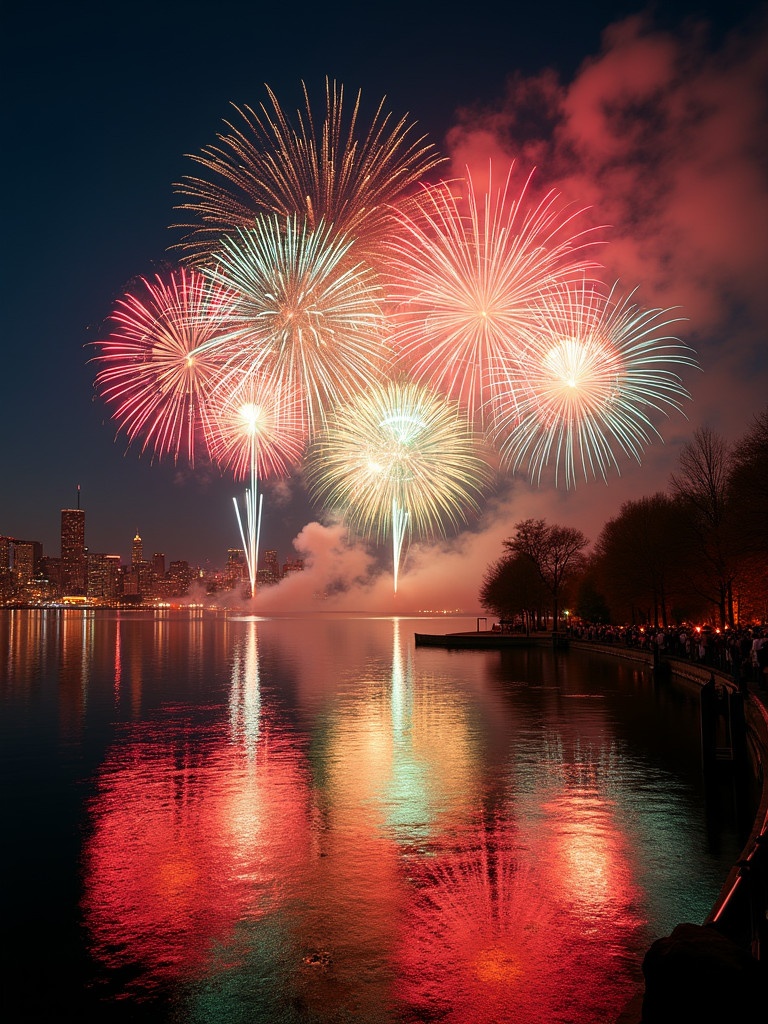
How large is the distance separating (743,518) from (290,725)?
27.0 m

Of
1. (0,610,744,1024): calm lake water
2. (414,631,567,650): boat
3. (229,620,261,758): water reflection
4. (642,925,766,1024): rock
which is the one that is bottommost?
(414,631,567,650): boat

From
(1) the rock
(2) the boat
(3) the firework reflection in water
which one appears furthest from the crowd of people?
(1) the rock

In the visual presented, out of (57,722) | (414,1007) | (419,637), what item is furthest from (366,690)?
(419,637)

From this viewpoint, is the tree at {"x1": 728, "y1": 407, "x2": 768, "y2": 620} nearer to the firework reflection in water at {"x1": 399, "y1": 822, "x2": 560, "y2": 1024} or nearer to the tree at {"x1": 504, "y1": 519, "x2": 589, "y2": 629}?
the firework reflection in water at {"x1": 399, "y1": 822, "x2": 560, "y2": 1024}

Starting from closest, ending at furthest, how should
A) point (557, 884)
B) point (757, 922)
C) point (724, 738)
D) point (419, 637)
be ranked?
point (757, 922)
point (557, 884)
point (724, 738)
point (419, 637)

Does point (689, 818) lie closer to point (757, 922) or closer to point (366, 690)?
point (757, 922)

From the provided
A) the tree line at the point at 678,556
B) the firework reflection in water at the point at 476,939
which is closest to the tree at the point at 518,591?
the tree line at the point at 678,556

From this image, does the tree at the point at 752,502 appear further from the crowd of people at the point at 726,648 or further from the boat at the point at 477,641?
the boat at the point at 477,641

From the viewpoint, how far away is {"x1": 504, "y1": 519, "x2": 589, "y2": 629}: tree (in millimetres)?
110438

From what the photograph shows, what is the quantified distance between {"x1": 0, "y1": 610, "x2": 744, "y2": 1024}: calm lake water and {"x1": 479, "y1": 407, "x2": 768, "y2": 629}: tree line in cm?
1709

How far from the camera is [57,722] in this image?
30.0 meters

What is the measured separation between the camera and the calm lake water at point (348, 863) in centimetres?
897

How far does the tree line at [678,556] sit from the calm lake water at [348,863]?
56.1 ft

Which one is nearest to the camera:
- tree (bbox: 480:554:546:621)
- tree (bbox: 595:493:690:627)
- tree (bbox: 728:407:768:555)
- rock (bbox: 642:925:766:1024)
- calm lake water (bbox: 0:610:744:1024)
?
rock (bbox: 642:925:766:1024)
